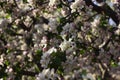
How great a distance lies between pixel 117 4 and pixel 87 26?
80 cm

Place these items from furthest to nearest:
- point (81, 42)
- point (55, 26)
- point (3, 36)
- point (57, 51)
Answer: point (3, 36) < point (81, 42) < point (55, 26) < point (57, 51)

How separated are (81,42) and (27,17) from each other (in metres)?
1.51

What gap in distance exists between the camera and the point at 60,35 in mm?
7238

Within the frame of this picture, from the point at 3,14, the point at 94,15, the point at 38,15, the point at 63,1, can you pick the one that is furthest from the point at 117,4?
the point at 3,14

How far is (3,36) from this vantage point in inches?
331

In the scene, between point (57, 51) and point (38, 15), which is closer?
point (57, 51)

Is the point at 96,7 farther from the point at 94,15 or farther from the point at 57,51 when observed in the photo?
the point at 57,51

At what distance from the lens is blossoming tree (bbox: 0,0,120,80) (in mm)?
7227

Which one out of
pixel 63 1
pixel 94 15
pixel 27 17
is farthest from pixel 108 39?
pixel 27 17

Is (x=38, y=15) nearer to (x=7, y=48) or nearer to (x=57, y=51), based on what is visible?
(x=7, y=48)

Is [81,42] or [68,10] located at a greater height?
[68,10]

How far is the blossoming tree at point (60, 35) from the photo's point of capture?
23.7ft

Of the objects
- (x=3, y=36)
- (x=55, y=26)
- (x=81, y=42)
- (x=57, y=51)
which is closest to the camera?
(x=57, y=51)

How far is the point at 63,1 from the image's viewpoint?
7816mm
